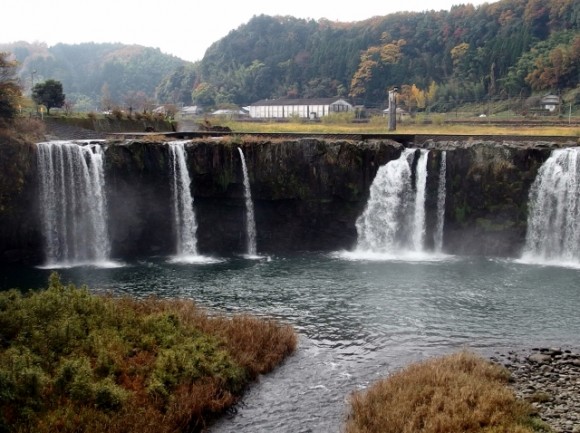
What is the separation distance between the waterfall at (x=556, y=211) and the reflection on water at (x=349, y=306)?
2269 mm

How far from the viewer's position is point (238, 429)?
15.0 metres

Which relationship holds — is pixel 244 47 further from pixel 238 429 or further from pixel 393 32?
pixel 238 429

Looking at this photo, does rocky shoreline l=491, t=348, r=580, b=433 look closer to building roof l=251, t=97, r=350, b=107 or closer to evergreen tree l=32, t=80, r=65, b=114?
evergreen tree l=32, t=80, r=65, b=114

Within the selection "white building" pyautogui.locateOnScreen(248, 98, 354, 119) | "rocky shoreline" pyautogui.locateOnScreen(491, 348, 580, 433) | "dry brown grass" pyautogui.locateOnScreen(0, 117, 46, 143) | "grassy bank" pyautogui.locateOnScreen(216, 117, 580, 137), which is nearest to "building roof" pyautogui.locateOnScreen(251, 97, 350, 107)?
"white building" pyautogui.locateOnScreen(248, 98, 354, 119)

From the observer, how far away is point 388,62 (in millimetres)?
112562

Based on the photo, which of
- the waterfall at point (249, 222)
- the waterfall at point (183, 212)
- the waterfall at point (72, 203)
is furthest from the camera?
the waterfall at point (249, 222)

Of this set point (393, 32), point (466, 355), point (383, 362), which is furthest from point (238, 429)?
point (393, 32)

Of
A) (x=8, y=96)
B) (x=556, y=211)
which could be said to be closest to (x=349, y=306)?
(x=556, y=211)

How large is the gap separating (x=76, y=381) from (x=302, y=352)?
7724mm

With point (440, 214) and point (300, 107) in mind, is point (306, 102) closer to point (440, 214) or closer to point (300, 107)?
point (300, 107)

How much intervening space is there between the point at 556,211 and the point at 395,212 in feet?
29.4

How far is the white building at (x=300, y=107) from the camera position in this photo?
102 m

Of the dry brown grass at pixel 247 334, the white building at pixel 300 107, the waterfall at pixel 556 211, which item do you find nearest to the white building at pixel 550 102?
the white building at pixel 300 107

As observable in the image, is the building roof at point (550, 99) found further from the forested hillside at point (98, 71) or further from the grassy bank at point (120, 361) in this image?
the forested hillside at point (98, 71)
